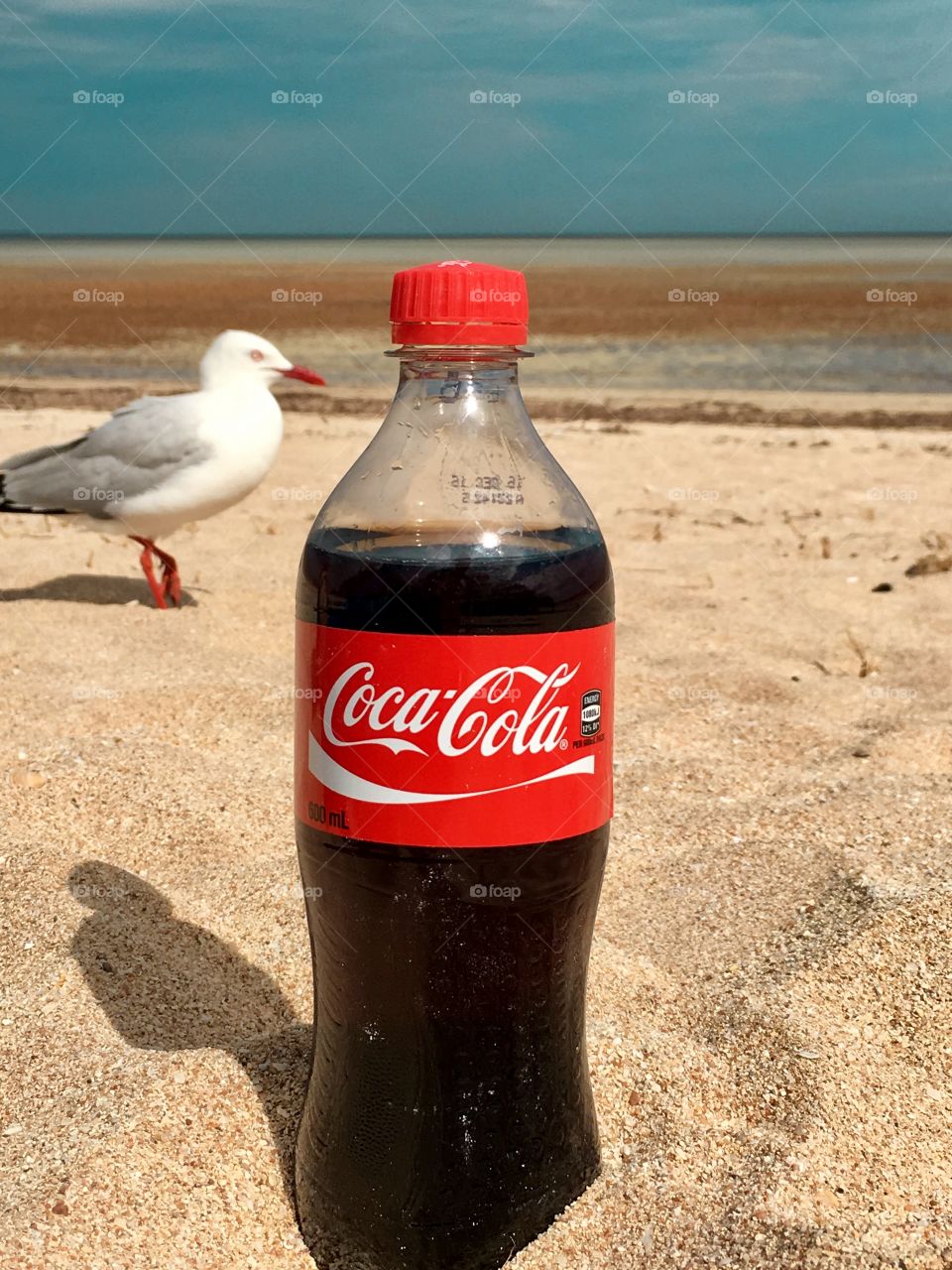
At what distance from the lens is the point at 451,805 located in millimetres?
1883

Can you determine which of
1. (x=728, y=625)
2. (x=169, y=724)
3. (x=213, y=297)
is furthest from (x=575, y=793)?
(x=213, y=297)

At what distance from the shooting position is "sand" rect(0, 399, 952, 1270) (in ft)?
6.84

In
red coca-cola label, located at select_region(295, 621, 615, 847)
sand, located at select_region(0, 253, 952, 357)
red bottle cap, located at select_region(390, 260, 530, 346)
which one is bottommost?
sand, located at select_region(0, 253, 952, 357)

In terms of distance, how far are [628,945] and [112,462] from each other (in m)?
3.91

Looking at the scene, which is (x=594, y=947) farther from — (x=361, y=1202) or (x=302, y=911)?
(x=361, y=1202)

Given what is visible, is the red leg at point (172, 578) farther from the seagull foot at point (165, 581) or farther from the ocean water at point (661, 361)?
the ocean water at point (661, 361)

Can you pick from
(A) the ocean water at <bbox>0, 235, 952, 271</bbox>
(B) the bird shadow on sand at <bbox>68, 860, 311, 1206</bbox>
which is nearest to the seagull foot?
(B) the bird shadow on sand at <bbox>68, 860, 311, 1206</bbox>

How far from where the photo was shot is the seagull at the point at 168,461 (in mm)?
5738

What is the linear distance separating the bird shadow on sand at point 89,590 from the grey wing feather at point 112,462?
31cm

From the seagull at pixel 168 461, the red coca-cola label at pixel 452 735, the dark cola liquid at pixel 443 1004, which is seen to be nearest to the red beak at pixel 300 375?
the seagull at pixel 168 461

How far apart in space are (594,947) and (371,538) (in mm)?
1143

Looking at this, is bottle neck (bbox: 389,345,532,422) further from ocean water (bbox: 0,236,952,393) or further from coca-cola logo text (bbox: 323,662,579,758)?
ocean water (bbox: 0,236,952,393)

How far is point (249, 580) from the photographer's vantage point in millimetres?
5957

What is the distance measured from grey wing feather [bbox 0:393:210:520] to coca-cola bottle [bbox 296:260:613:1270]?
3826 mm
